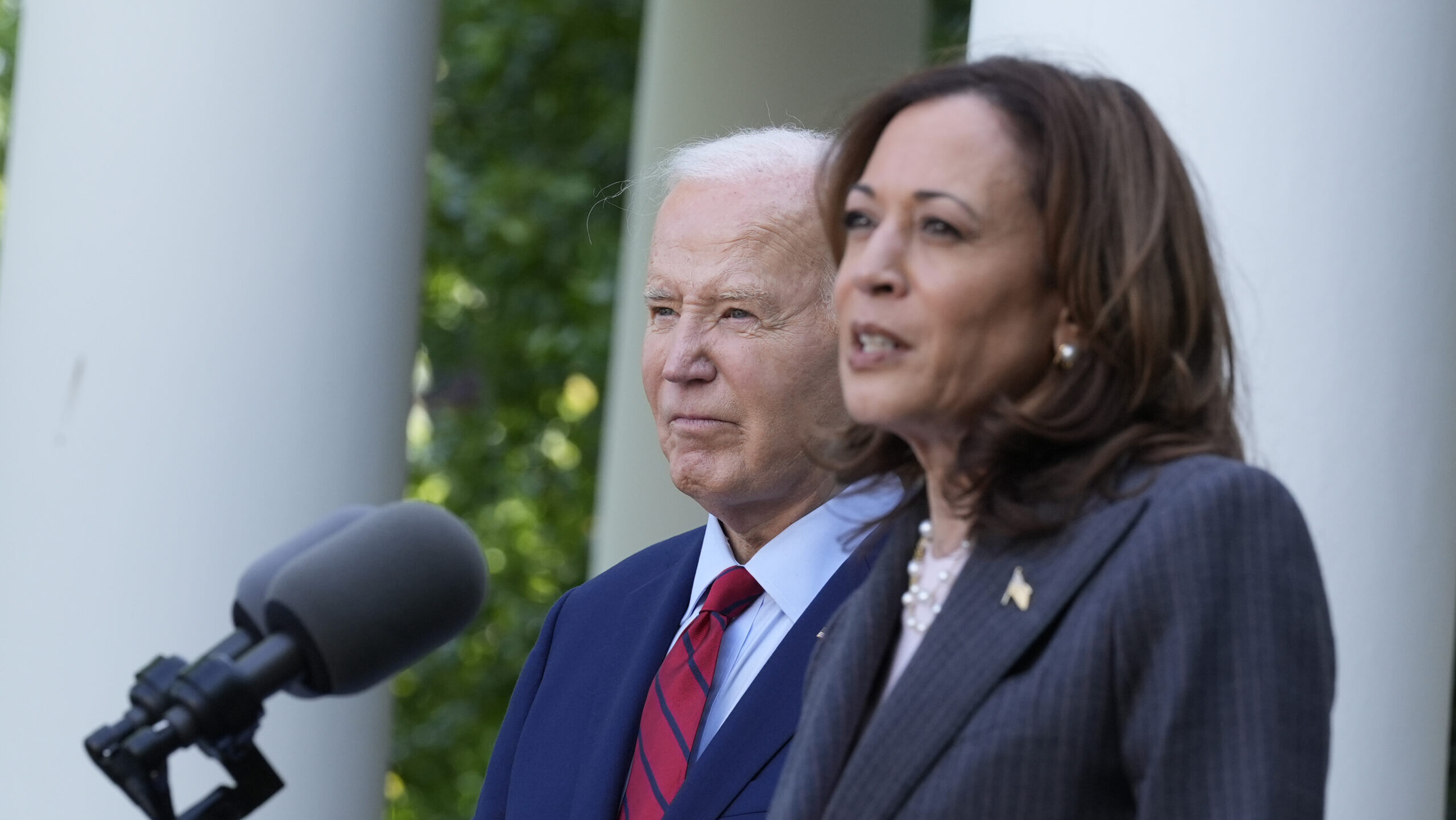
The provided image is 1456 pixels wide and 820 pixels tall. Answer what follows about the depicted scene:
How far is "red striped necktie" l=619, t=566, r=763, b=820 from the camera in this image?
338 centimetres

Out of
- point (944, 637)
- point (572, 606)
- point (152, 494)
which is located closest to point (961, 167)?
point (944, 637)

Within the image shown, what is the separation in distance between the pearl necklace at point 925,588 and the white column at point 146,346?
10.5 ft

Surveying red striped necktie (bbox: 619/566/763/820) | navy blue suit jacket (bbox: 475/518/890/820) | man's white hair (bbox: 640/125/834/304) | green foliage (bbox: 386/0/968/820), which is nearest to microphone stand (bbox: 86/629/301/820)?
navy blue suit jacket (bbox: 475/518/890/820)

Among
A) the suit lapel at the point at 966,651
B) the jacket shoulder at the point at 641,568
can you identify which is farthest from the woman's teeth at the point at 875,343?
the jacket shoulder at the point at 641,568

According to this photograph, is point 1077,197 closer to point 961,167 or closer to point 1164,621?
point 961,167

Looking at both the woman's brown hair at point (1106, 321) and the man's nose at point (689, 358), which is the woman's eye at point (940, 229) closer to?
the woman's brown hair at point (1106, 321)

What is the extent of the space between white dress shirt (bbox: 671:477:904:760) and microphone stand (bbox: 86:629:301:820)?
52.9 inches

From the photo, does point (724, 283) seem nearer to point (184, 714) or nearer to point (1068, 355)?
point (1068, 355)

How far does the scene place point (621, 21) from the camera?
16.0 metres

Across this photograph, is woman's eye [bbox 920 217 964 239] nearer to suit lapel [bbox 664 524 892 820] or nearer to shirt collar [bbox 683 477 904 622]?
suit lapel [bbox 664 524 892 820]

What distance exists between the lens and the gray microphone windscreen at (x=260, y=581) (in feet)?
7.19

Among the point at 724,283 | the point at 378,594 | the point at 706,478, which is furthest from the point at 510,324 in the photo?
the point at 378,594

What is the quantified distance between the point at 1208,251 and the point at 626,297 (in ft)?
26.5

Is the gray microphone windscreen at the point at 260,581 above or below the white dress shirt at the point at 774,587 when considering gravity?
above
